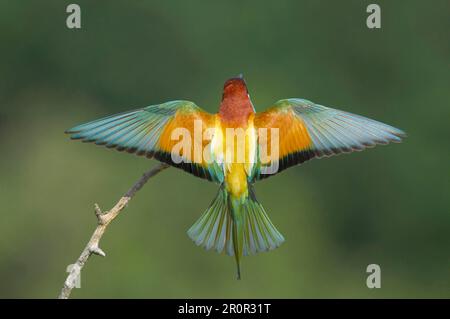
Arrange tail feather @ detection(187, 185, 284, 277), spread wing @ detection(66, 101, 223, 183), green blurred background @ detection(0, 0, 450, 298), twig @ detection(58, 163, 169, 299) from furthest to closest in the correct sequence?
green blurred background @ detection(0, 0, 450, 298), tail feather @ detection(187, 185, 284, 277), spread wing @ detection(66, 101, 223, 183), twig @ detection(58, 163, 169, 299)

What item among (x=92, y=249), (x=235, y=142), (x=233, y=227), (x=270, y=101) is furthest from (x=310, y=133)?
(x=270, y=101)

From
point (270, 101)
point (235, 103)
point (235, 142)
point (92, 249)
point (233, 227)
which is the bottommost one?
point (92, 249)

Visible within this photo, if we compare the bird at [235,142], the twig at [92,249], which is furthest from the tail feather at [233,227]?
the twig at [92,249]

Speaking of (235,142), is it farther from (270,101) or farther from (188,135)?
(270,101)

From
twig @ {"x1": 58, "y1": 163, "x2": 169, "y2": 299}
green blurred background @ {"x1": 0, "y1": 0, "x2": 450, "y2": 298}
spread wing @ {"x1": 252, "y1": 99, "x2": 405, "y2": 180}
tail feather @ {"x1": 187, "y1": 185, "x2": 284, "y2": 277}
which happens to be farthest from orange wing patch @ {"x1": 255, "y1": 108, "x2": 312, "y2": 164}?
green blurred background @ {"x1": 0, "y1": 0, "x2": 450, "y2": 298}

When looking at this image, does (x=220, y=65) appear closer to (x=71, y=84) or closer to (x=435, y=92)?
(x=71, y=84)

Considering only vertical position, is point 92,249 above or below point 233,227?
below

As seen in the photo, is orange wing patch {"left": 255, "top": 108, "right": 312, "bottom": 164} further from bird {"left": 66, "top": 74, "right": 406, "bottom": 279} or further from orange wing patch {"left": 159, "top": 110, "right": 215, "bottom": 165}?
orange wing patch {"left": 159, "top": 110, "right": 215, "bottom": 165}

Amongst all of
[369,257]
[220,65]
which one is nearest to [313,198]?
[369,257]
